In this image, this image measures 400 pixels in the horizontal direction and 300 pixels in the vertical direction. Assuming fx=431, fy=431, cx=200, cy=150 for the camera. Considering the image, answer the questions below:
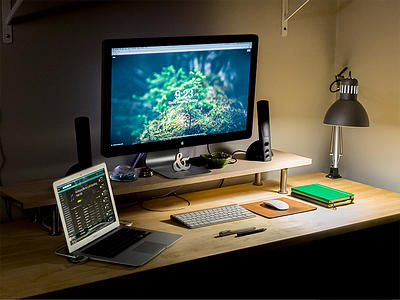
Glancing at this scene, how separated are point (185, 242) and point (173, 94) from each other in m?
0.58

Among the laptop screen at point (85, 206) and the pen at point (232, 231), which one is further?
the pen at point (232, 231)

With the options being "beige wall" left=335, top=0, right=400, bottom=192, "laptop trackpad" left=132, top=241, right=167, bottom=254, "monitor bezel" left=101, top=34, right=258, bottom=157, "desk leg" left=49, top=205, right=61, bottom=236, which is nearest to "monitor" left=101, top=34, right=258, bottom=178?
"monitor bezel" left=101, top=34, right=258, bottom=157

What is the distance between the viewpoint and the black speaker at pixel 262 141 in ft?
6.31

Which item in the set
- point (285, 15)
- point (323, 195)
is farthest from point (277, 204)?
point (285, 15)

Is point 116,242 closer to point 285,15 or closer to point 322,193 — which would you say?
point 322,193

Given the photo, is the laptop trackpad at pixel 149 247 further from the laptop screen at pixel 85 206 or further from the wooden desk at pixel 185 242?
the laptop screen at pixel 85 206

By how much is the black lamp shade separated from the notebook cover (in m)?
0.30

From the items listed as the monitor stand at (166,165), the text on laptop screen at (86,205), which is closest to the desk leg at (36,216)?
the text on laptop screen at (86,205)

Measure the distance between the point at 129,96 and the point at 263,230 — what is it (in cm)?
68

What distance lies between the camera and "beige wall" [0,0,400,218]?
1589 mm

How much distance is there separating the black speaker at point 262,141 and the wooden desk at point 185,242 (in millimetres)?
176

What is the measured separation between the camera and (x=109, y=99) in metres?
1.51

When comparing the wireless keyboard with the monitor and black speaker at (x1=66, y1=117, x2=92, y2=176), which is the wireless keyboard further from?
black speaker at (x1=66, y1=117, x2=92, y2=176)

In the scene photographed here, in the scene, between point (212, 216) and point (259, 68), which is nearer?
point (212, 216)
